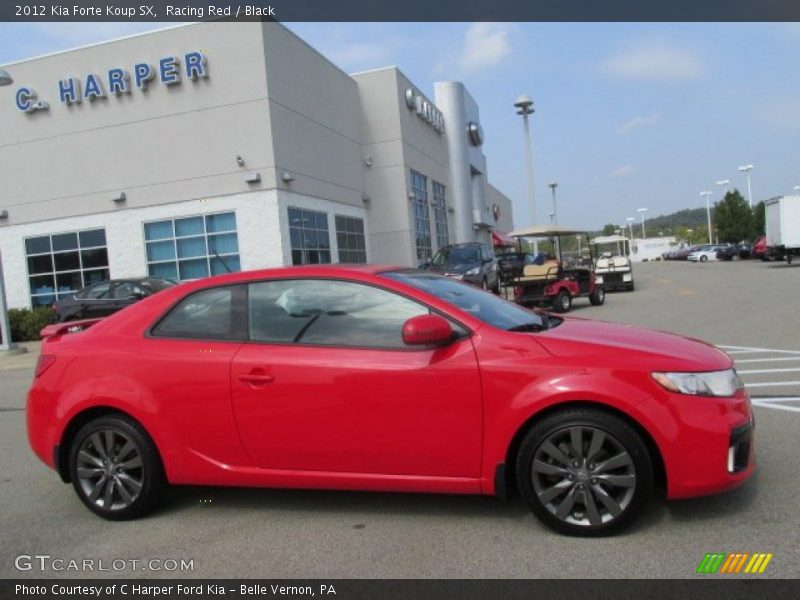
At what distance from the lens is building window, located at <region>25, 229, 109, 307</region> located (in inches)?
937

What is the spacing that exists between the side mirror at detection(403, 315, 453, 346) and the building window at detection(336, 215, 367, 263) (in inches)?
919

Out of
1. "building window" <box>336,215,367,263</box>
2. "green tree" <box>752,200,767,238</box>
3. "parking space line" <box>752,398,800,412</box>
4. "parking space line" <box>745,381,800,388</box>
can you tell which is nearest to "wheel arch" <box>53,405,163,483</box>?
"parking space line" <box>752,398,800,412</box>

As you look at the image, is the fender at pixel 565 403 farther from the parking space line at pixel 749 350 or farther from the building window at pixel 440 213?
the building window at pixel 440 213

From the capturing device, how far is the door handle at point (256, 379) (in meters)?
4.01

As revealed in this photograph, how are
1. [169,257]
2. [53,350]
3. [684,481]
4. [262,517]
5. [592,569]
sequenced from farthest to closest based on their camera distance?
[169,257], [53,350], [262,517], [684,481], [592,569]

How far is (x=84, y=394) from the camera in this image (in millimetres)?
4379

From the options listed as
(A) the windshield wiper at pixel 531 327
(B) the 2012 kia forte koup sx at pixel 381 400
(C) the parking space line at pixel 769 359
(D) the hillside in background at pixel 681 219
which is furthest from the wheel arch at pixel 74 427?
(D) the hillside in background at pixel 681 219

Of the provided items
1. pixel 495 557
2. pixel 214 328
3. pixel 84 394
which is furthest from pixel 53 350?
pixel 495 557

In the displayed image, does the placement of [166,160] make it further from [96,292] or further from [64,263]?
[96,292]

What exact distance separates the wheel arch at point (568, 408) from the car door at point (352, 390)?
19 cm

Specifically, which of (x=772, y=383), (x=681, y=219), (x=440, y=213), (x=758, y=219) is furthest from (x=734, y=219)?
(x=681, y=219)

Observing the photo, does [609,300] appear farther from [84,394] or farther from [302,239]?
[84,394]

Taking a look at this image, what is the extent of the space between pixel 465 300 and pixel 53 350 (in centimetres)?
277

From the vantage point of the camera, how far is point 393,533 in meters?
3.91
